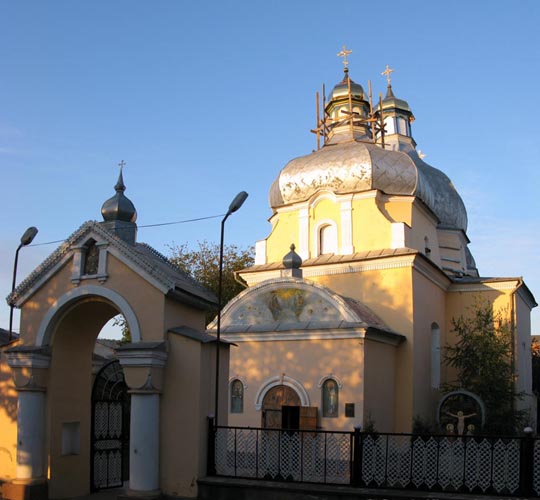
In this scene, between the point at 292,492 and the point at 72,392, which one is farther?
the point at 72,392

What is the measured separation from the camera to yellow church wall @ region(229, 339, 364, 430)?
56.5 feet

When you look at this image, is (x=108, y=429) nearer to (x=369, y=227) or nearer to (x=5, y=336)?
(x=5, y=336)

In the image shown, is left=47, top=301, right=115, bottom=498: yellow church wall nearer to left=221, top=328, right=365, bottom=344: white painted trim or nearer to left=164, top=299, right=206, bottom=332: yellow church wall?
left=164, top=299, right=206, bottom=332: yellow church wall

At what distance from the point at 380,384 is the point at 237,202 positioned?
8923mm

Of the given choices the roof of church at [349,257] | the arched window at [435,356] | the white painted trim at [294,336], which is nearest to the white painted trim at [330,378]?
the white painted trim at [294,336]

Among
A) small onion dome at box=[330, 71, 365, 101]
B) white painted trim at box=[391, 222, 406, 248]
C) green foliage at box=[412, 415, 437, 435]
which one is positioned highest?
small onion dome at box=[330, 71, 365, 101]

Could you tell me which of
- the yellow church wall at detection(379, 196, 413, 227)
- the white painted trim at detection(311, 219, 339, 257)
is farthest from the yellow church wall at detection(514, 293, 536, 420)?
the white painted trim at detection(311, 219, 339, 257)

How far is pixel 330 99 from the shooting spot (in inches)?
1205

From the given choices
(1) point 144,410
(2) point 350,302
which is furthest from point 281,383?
(1) point 144,410

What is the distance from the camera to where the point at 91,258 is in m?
11.8

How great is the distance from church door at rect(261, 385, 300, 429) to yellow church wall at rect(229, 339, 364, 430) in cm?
28

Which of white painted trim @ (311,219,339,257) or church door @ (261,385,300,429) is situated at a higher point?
white painted trim @ (311,219,339,257)

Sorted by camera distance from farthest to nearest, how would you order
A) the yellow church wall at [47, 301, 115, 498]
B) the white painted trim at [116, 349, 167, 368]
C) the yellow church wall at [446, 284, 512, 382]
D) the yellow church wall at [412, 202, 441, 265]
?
the yellow church wall at [446, 284, 512, 382]
the yellow church wall at [412, 202, 441, 265]
the yellow church wall at [47, 301, 115, 498]
the white painted trim at [116, 349, 167, 368]

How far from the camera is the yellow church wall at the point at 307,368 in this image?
17234 mm
